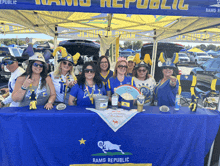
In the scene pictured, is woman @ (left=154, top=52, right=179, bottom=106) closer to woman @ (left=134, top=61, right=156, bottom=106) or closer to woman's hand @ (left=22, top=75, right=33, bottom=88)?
woman @ (left=134, top=61, right=156, bottom=106)

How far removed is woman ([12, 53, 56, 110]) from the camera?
2.13 m

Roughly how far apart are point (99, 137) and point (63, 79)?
1.25m

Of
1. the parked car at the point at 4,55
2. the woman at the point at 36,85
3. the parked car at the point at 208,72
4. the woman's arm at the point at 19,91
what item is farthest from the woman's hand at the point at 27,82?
the parked car at the point at 4,55

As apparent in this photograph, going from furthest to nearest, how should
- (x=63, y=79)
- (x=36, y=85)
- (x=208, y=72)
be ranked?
(x=208, y=72) < (x=63, y=79) < (x=36, y=85)

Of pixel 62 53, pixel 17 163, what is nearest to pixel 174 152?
pixel 17 163

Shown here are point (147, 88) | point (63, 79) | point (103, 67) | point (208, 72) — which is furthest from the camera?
point (208, 72)

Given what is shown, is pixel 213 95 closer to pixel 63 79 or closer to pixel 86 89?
pixel 86 89

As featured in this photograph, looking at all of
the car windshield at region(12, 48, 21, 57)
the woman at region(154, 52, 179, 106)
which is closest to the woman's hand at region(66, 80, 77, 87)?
the woman at region(154, 52, 179, 106)

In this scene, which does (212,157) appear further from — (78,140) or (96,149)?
(78,140)

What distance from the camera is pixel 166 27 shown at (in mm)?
5371

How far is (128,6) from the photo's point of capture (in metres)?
1.92

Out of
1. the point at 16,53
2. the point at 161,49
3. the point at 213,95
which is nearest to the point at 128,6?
the point at 213,95

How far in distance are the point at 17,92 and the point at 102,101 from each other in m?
1.24

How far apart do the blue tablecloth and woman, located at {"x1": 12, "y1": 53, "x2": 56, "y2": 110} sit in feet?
0.64
